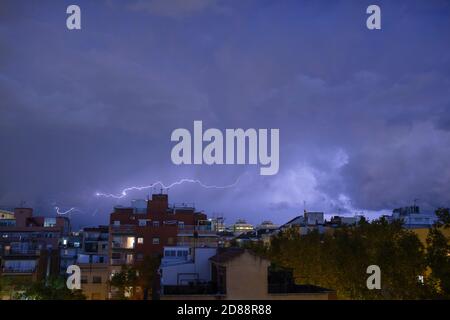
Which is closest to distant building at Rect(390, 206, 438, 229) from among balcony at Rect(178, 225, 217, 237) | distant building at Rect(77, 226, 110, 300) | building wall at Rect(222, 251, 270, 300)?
balcony at Rect(178, 225, 217, 237)

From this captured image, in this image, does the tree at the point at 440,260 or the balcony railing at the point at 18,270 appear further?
the balcony railing at the point at 18,270

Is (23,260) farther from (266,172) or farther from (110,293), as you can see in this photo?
(266,172)

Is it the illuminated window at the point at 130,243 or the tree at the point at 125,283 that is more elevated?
the illuminated window at the point at 130,243

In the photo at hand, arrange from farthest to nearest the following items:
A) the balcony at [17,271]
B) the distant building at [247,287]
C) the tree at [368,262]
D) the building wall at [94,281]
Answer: the building wall at [94,281] → the balcony at [17,271] → the distant building at [247,287] → the tree at [368,262]

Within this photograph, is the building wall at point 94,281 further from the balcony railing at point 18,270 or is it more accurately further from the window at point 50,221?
the window at point 50,221

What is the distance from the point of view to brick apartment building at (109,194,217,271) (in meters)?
28.8

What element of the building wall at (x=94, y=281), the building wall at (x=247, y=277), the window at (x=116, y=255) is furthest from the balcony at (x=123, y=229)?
the building wall at (x=247, y=277)

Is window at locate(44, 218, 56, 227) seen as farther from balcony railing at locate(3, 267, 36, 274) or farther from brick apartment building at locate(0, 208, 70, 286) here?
balcony railing at locate(3, 267, 36, 274)

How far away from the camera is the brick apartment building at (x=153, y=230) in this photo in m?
28.8

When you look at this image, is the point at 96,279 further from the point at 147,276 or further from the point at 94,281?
the point at 147,276

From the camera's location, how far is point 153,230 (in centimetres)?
2986

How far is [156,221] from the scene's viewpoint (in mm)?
32375

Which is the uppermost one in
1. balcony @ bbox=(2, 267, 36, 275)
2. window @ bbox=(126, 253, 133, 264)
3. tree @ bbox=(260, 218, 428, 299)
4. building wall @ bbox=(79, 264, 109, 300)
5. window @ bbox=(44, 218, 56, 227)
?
window @ bbox=(44, 218, 56, 227)
